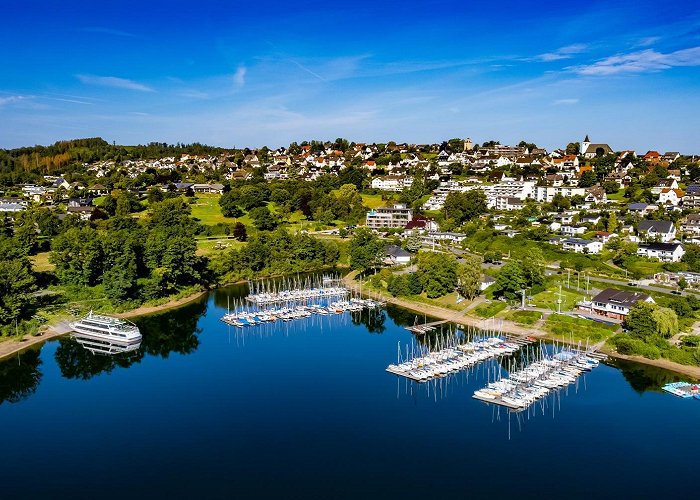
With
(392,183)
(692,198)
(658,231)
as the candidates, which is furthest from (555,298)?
(392,183)

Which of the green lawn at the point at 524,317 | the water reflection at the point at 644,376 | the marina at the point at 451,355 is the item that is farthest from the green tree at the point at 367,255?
the water reflection at the point at 644,376

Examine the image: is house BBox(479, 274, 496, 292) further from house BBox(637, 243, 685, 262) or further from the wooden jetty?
house BBox(637, 243, 685, 262)

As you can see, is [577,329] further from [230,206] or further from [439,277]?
[230,206]

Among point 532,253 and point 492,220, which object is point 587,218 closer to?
point 492,220

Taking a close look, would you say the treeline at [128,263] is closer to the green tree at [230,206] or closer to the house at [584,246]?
the green tree at [230,206]

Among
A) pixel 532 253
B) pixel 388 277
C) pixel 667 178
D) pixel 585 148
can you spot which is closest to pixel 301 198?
pixel 388 277

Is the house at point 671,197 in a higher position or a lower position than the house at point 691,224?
higher
